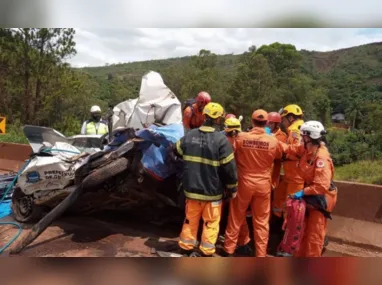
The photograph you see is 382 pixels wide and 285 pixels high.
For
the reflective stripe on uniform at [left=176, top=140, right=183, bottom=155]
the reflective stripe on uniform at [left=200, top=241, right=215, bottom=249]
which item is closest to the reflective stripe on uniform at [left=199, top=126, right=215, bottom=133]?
the reflective stripe on uniform at [left=176, top=140, right=183, bottom=155]

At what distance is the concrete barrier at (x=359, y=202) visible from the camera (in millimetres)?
4852

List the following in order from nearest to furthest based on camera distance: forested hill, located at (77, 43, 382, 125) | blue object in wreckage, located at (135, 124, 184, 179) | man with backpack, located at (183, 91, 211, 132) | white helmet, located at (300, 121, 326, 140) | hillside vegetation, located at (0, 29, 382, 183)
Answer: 1. white helmet, located at (300, 121, 326, 140)
2. blue object in wreckage, located at (135, 124, 184, 179)
3. man with backpack, located at (183, 91, 211, 132)
4. hillside vegetation, located at (0, 29, 382, 183)
5. forested hill, located at (77, 43, 382, 125)

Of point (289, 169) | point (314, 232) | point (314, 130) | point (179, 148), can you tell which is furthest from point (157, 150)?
point (314, 232)

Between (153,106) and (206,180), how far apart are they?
54.6 inches

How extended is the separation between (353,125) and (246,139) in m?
33.1

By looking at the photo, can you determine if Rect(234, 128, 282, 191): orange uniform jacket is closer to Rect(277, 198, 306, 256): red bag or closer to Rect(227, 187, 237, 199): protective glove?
Rect(227, 187, 237, 199): protective glove

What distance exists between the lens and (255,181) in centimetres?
414

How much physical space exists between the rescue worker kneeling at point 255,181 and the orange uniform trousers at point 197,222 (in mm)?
267

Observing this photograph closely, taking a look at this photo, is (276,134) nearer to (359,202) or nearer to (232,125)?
(232,125)

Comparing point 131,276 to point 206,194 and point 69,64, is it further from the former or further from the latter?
point 69,64

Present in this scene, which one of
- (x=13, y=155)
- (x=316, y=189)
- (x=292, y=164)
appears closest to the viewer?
(x=316, y=189)

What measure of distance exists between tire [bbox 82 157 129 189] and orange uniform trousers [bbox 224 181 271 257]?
132cm

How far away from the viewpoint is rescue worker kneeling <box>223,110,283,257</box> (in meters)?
4.14

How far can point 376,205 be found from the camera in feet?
16.0
